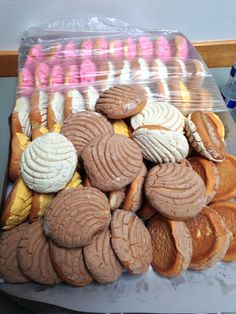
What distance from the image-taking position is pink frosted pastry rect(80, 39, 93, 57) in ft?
3.28

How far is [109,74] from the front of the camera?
3.04 ft

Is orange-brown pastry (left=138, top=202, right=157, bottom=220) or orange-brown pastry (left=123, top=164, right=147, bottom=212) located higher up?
orange-brown pastry (left=123, top=164, right=147, bottom=212)

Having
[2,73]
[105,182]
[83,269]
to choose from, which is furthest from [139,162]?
[2,73]

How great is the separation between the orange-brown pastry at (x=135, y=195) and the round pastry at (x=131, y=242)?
17 millimetres

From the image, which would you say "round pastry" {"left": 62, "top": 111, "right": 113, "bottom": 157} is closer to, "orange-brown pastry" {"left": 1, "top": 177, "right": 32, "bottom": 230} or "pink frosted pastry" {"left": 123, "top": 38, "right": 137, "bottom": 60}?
"orange-brown pastry" {"left": 1, "top": 177, "right": 32, "bottom": 230}

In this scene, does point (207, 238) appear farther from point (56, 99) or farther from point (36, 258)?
point (56, 99)

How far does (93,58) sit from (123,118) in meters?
0.36

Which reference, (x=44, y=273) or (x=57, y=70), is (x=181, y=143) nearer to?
(x=44, y=273)

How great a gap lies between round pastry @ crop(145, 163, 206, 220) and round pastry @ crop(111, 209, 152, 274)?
0.05 meters

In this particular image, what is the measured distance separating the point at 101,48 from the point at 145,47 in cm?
14

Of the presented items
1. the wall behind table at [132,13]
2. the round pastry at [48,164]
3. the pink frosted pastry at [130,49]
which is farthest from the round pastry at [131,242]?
the wall behind table at [132,13]

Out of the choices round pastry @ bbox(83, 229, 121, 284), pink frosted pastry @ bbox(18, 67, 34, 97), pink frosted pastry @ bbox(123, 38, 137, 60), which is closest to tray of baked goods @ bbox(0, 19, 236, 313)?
round pastry @ bbox(83, 229, 121, 284)

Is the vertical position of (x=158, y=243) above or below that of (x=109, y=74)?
below

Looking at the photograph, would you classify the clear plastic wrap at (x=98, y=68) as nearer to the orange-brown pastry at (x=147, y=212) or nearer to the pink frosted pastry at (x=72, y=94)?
the pink frosted pastry at (x=72, y=94)
